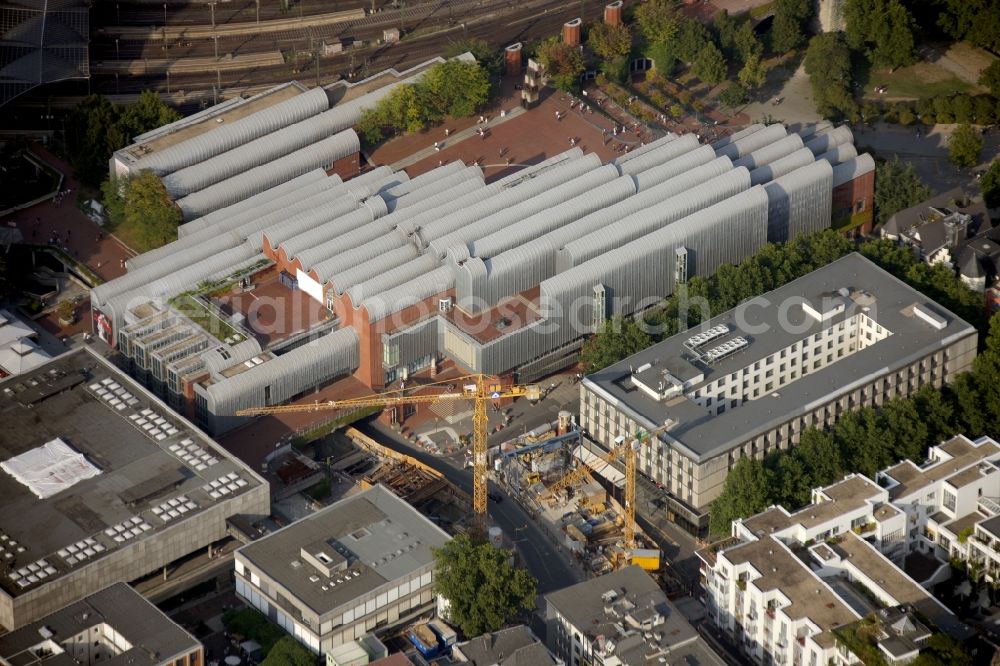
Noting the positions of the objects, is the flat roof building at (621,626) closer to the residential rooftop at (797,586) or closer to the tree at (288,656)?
the residential rooftop at (797,586)

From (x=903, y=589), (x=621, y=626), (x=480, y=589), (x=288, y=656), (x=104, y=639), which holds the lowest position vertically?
(x=288, y=656)

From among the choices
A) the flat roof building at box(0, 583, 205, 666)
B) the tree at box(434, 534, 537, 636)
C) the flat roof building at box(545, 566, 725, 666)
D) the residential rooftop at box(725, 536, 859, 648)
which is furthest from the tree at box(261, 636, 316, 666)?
the residential rooftop at box(725, 536, 859, 648)

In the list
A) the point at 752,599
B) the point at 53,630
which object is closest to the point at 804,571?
the point at 752,599

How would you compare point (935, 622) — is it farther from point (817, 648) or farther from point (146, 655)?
point (146, 655)

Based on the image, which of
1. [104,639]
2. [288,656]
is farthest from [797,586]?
[104,639]

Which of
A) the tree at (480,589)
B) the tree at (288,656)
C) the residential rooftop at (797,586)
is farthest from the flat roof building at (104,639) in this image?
the residential rooftop at (797,586)

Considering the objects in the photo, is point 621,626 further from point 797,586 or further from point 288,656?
point 288,656

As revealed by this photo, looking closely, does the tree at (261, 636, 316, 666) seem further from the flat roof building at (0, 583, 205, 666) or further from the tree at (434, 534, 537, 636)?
the tree at (434, 534, 537, 636)

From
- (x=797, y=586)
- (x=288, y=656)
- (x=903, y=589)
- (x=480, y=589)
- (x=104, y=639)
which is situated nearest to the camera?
(x=288, y=656)
